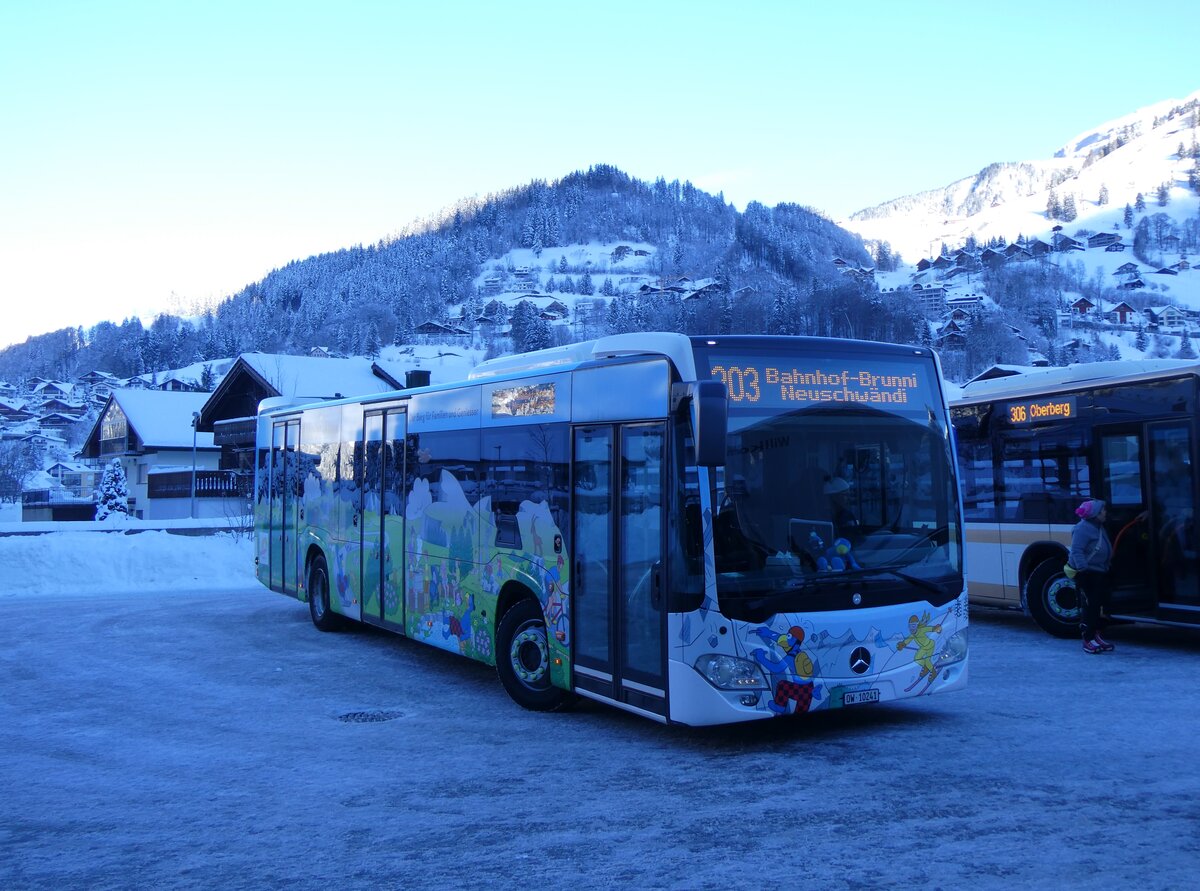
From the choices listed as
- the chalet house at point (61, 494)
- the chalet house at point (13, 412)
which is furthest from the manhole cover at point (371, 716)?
the chalet house at point (13, 412)

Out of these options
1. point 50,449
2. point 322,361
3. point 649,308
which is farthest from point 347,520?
point 649,308

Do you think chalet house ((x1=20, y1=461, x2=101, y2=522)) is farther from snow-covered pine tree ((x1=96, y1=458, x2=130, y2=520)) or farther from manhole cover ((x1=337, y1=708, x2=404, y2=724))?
manhole cover ((x1=337, y1=708, x2=404, y2=724))

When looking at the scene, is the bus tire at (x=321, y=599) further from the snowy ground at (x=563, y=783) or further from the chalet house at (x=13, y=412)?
the chalet house at (x=13, y=412)

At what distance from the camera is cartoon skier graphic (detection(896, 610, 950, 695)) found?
8.02 meters

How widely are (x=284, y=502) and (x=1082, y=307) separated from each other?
593ft

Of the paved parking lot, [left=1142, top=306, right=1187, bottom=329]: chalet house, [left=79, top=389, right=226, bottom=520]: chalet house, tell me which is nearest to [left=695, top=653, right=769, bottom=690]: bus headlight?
the paved parking lot

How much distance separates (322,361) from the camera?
175ft

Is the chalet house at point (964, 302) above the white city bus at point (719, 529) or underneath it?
above

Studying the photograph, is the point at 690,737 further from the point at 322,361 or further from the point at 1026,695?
the point at 322,361

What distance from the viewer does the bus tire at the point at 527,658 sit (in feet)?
30.0

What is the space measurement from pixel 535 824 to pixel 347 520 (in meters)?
7.78

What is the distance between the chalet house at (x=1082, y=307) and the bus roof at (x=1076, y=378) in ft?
557

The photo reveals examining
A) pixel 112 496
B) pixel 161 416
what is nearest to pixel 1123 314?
pixel 161 416

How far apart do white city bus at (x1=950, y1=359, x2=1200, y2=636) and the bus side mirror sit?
7139 mm
